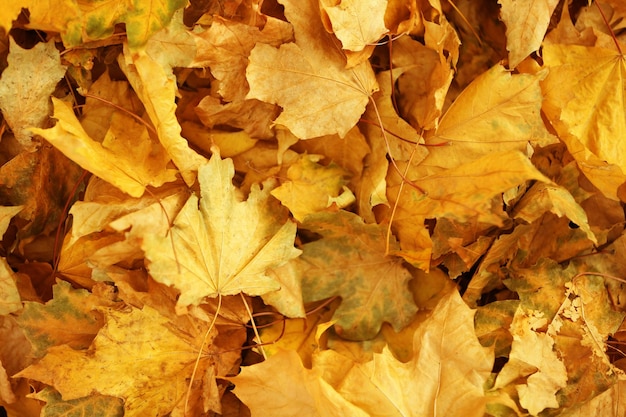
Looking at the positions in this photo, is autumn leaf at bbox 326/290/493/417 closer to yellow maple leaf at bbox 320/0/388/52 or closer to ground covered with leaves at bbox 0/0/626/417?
ground covered with leaves at bbox 0/0/626/417

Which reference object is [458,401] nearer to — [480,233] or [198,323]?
[480,233]

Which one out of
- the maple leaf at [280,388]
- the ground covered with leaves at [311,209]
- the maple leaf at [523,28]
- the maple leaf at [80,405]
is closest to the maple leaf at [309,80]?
the ground covered with leaves at [311,209]

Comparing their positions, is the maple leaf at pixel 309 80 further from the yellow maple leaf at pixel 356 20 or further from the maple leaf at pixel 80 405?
the maple leaf at pixel 80 405

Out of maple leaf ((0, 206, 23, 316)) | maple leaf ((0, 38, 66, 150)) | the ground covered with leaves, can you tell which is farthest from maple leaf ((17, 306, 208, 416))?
maple leaf ((0, 38, 66, 150))

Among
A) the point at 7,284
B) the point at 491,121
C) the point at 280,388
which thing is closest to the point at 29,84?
the point at 7,284

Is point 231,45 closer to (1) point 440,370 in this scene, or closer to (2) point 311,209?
(2) point 311,209

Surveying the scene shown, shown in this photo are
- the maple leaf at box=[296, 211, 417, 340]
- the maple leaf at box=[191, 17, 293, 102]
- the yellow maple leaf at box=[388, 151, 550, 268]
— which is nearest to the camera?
the yellow maple leaf at box=[388, 151, 550, 268]

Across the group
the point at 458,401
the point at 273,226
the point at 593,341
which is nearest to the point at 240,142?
the point at 273,226
